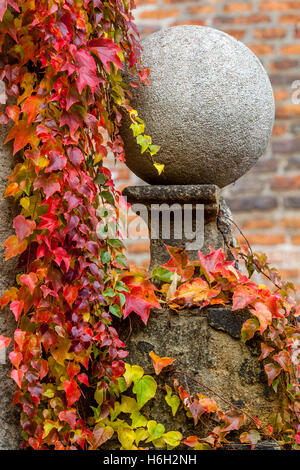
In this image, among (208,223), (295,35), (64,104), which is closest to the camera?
(64,104)

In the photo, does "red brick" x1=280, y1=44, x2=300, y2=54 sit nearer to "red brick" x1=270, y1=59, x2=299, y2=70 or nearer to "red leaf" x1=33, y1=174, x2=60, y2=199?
"red brick" x1=270, y1=59, x2=299, y2=70

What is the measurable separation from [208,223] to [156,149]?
1.09ft

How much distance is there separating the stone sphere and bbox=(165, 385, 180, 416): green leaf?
28.8 inches

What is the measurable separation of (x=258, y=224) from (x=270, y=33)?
1.14 m

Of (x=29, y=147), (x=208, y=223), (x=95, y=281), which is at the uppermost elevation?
(x=29, y=147)

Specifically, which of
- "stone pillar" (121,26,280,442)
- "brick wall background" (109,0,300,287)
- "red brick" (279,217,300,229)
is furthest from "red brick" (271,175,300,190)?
"stone pillar" (121,26,280,442)

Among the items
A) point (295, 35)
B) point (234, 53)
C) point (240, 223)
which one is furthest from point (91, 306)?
point (295, 35)

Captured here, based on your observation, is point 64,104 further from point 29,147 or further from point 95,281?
point 95,281

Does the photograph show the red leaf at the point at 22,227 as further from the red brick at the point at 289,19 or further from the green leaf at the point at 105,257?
the red brick at the point at 289,19

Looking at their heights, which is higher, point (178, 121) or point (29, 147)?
point (178, 121)

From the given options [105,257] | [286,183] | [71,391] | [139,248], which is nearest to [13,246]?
[105,257]

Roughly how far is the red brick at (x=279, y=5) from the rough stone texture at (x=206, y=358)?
7.63 ft

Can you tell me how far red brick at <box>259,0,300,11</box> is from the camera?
330 centimetres

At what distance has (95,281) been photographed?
1.57m
